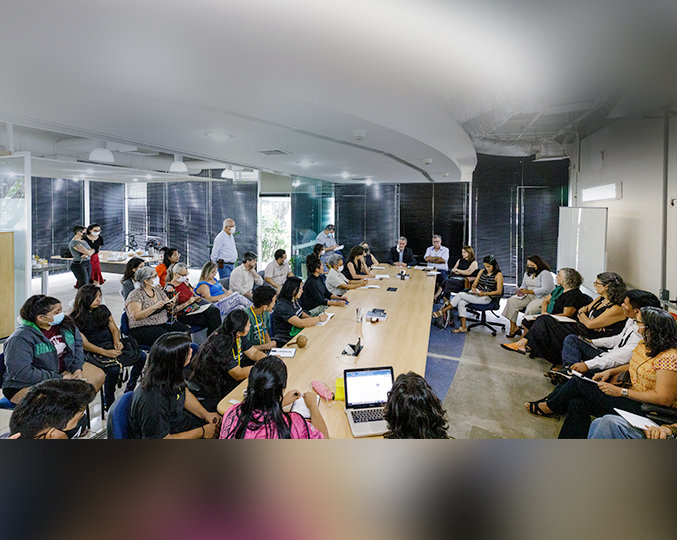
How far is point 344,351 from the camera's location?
2.76 metres

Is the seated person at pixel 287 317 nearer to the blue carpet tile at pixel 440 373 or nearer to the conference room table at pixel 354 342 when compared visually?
the conference room table at pixel 354 342

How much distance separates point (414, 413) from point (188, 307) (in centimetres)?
322

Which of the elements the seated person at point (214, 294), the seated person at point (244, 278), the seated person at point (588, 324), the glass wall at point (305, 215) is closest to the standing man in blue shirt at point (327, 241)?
the glass wall at point (305, 215)

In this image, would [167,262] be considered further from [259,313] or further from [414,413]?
[414,413]

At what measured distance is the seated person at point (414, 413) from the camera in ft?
4.86

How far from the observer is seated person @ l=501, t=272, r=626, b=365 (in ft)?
11.0

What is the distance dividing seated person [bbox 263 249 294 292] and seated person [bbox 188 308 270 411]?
305 cm

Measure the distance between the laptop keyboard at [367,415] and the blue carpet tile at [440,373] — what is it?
1.74 meters

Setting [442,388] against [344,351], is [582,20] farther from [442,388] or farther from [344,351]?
[442,388]

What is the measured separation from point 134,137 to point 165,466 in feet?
13.2

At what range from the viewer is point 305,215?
8.21m

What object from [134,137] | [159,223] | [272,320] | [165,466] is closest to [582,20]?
[165,466]

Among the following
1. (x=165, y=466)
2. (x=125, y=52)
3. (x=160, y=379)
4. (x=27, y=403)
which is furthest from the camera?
(x=160, y=379)

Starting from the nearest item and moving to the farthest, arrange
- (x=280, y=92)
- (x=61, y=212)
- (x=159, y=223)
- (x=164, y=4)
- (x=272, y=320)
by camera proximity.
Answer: (x=164, y=4), (x=280, y=92), (x=272, y=320), (x=61, y=212), (x=159, y=223)
